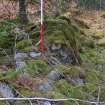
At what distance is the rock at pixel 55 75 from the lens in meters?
4.41

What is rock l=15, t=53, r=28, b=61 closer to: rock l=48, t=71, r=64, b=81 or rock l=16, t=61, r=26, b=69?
rock l=16, t=61, r=26, b=69

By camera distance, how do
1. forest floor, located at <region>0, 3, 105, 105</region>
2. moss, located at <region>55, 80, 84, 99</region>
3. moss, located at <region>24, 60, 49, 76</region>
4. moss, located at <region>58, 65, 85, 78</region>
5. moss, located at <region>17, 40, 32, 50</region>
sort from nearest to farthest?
forest floor, located at <region>0, 3, 105, 105</region>, moss, located at <region>55, 80, 84, 99</region>, moss, located at <region>24, 60, 49, 76</region>, moss, located at <region>58, 65, 85, 78</region>, moss, located at <region>17, 40, 32, 50</region>

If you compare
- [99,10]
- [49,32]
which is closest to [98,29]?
[99,10]

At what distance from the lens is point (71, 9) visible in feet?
36.5

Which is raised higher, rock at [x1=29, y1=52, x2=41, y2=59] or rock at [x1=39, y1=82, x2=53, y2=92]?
rock at [x1=29, y1=52, x2=41, y2=59]

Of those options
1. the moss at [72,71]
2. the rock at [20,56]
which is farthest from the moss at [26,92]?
the moss at [72,71]

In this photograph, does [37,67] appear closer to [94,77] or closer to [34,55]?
[34,55]

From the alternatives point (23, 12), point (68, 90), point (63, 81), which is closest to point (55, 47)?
point (63, 81)

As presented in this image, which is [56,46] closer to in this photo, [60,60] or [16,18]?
[60,60]

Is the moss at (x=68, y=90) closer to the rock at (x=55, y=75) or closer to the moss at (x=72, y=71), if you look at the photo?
the rock at (x=55, y=75)

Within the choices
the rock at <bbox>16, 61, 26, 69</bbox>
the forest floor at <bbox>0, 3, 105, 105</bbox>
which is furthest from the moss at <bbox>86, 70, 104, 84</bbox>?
the rock at <bbox>16, 61, 26, 69</bbox>

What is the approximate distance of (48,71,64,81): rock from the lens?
174 inches

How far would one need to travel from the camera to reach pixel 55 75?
4496 mm

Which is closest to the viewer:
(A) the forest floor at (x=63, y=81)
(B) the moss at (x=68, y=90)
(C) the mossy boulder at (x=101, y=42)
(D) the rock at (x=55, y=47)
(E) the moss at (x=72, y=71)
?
(A) the forest floor at (x=63, y=81)
